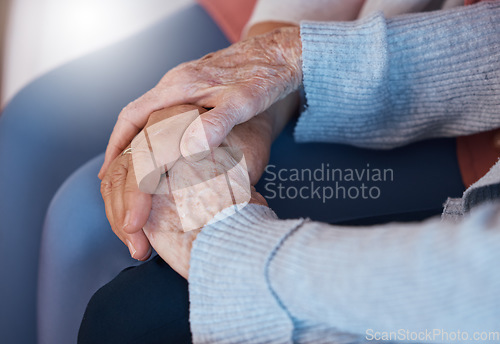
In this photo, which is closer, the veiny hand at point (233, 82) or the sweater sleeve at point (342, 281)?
the sweater sleeve at point (342, 281)

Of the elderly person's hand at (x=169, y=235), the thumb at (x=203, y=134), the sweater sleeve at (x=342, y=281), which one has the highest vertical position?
the thumb at (x=203, y=134)

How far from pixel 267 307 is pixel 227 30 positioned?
2.84 feet

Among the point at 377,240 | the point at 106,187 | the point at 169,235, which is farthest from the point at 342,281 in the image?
the point at 106,187

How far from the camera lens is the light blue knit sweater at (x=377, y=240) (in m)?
0.38

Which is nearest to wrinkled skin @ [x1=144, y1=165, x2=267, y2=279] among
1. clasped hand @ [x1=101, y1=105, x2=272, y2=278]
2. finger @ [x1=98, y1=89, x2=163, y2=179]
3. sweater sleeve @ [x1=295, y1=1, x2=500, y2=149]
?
clasped hand @ [x1=101, y1=105, x2=272, y2=278]

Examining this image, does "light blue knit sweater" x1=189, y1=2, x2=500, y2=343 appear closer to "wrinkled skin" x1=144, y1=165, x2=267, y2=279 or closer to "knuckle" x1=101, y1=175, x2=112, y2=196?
"wrinkled skin" x1=144, y1=165, x2=267, y2=279

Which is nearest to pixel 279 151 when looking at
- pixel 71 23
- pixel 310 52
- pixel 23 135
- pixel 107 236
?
pixel 310 52

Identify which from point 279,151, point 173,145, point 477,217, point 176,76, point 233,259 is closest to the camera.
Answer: point 477,217

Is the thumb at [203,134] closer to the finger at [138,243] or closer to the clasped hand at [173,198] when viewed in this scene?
the clasped hand at [173,198]

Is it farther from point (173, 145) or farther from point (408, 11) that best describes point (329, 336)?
point (408, 11)

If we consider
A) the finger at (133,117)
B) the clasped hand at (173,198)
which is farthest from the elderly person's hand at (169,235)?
the finger at (133,117)

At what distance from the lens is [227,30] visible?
1.15 m

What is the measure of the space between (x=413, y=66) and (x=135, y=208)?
0.49m

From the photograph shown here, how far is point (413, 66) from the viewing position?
70cm
